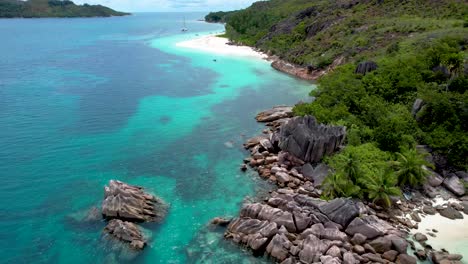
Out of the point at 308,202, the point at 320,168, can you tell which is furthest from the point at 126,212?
the point at 320,168

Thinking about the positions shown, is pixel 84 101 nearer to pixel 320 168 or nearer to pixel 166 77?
pixel 166 77

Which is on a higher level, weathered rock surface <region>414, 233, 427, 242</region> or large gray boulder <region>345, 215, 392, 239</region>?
large gray boulder <region>345, 215, 392, 239</region>

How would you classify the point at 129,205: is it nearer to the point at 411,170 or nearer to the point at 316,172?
the point at 316,172

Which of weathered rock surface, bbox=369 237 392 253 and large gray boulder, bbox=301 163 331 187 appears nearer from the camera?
weathered rock surface, bbox=369 237 392 253

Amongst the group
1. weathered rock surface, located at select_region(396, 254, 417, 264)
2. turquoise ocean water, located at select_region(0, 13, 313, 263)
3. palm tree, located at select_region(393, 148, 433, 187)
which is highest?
palm tree, located at select_region(393, 148, 433, 187)

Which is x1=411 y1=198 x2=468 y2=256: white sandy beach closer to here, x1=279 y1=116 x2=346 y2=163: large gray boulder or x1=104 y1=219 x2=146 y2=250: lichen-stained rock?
x1=279 y1=116 x2=346 y2=163: large gray boulder

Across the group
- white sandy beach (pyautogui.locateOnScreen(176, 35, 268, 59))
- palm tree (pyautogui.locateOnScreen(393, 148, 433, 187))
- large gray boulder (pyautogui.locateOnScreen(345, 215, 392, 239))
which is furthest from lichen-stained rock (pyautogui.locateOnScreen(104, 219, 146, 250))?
white sandy beach (pyautogui.locateOnScreen(176, 35, 268, 59))

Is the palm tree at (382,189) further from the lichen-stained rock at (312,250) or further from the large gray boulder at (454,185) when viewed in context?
the lichen-stained rock at (312,250)
